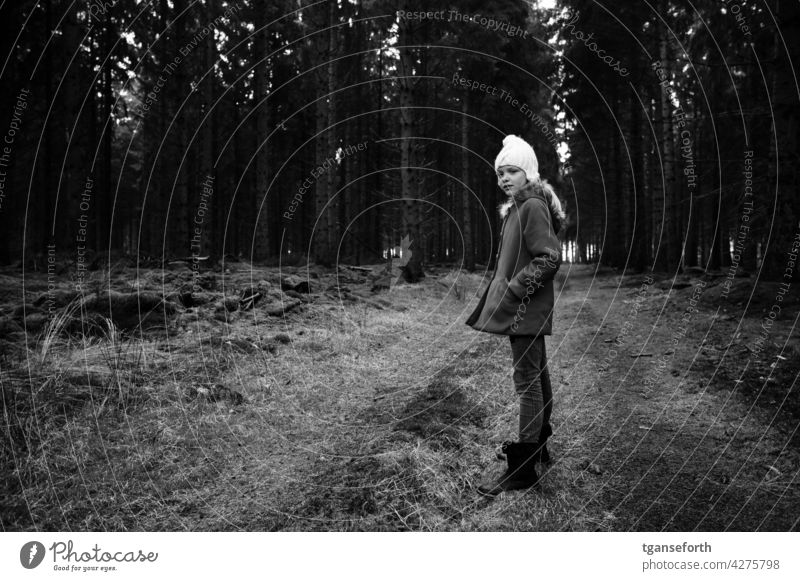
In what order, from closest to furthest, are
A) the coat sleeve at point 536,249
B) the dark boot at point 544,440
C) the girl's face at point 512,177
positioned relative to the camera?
the coat sleeve at point 536,249
the girl's face at point 512,177
the dark boot at point 544,440

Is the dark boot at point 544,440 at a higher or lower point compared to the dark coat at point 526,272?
lower

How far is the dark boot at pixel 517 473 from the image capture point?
2855 mm

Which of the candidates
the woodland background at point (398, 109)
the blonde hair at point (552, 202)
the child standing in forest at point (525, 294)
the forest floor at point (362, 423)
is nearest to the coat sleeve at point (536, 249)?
the child standing in forest at point (525, 294)

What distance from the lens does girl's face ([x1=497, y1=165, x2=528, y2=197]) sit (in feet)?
9.52

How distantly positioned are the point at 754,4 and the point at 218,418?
11.7 metres

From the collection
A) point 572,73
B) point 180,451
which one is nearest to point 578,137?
point 572,73

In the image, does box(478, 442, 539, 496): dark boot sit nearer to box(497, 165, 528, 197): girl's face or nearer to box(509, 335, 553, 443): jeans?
box(509, 335, 553, 443): jeans

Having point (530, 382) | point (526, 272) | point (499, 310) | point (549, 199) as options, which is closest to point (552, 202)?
point (549, 199)

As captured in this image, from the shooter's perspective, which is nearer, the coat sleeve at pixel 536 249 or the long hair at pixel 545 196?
the coat sleeve at pixel 536 249

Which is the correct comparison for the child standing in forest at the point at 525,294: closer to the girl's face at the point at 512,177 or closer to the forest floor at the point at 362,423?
the girl's face at the point at 512,177

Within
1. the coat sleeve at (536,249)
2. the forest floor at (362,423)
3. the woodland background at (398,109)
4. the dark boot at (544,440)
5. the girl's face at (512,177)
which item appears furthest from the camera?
the woodland background at (398,109)

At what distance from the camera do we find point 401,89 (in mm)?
12891

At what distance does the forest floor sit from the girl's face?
6.00 ft
